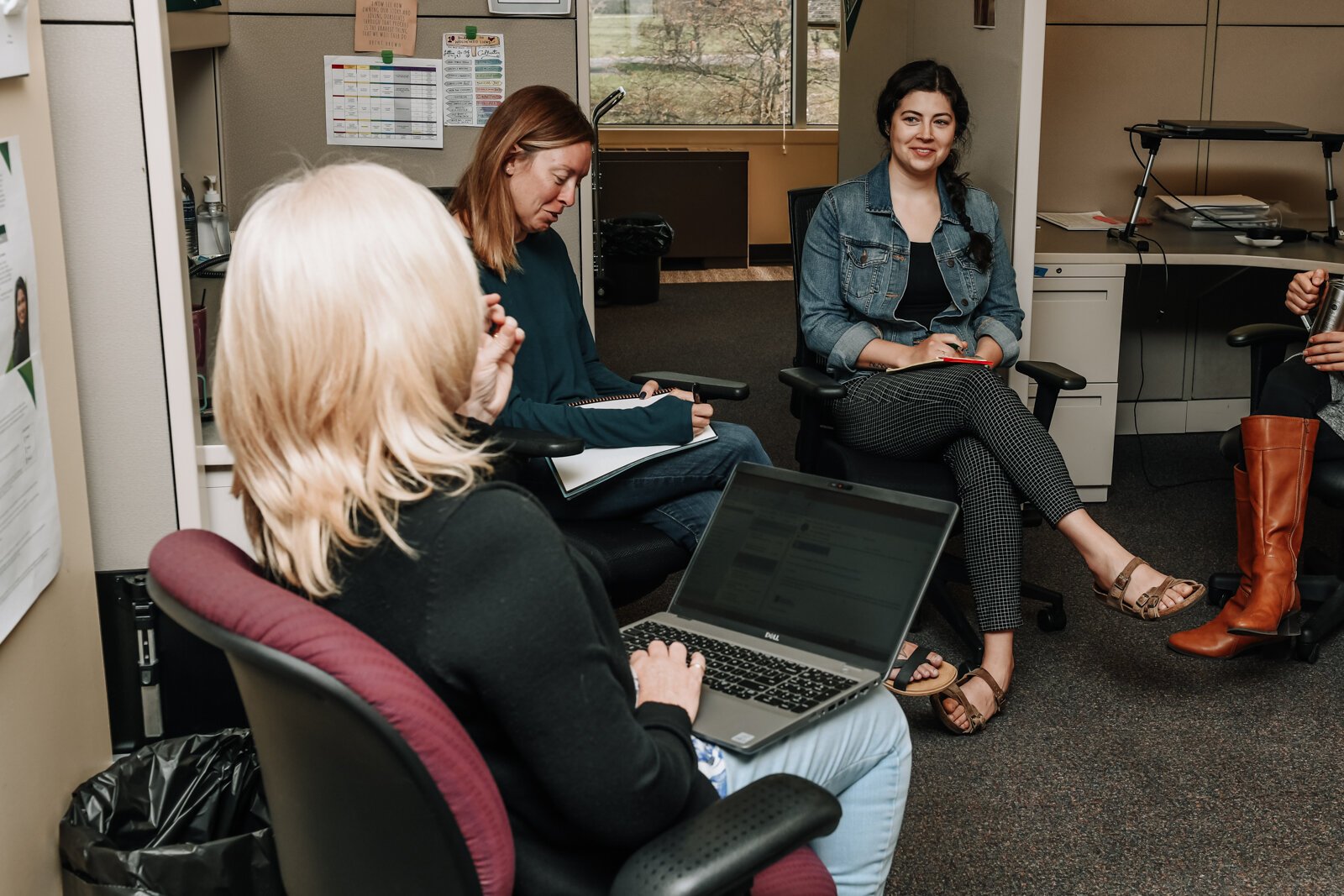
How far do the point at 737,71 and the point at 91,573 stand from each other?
665cm

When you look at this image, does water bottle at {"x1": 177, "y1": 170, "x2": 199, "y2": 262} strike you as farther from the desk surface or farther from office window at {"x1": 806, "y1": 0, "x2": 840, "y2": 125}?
office window at {"x1": 806, "y1": 0, "x2": 840, "y2": 125}

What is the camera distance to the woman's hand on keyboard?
3.83ft

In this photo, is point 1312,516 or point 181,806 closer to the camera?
point 181,806

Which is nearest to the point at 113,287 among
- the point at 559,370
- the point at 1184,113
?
the point at 559,370

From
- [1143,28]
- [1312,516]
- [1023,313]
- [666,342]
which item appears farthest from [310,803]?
[666,342]

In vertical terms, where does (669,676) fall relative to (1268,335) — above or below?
below

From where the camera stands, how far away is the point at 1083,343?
329cm

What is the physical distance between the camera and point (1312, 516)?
3316 mm

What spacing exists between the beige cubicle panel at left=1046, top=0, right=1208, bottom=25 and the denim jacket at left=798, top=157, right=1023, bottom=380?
1362mm

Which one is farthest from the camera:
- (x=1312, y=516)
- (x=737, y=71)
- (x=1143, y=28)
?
(x=737, y=71)

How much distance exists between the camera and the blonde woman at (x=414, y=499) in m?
0.88

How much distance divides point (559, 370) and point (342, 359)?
1.34 meters

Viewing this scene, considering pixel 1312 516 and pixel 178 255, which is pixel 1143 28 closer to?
pixel 1312 516

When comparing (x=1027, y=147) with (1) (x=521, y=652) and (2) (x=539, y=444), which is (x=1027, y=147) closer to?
(2) (x=539, y=444)
